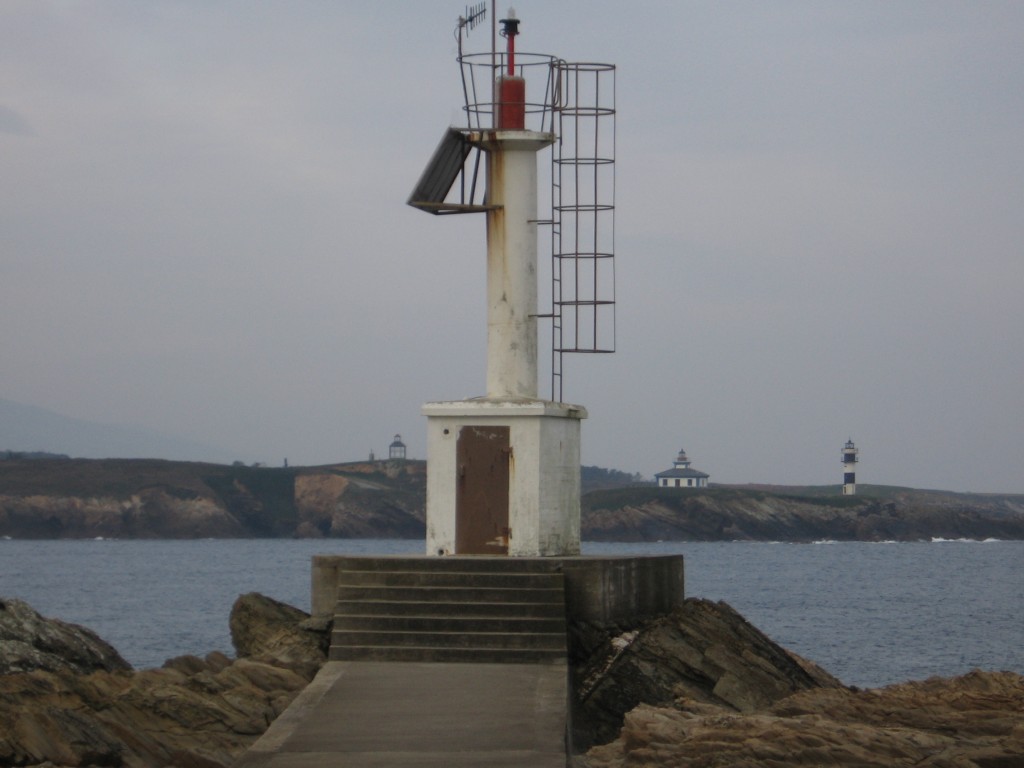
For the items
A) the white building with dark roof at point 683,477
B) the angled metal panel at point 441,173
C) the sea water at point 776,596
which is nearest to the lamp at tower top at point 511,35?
the angled metal panel at point 441,173

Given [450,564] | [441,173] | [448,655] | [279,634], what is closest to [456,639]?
[448,655]

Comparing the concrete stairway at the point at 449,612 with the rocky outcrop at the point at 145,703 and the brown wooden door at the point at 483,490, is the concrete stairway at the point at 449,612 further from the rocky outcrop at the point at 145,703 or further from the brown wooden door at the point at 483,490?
the brown wooden door at the point at 483,490

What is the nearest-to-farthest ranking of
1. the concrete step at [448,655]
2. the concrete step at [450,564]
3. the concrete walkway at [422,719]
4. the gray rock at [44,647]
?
the concrete walkway at [422,719] < the concrete step at [448,655] < the gray rock at [44,647] < the concrete step at [450,564]

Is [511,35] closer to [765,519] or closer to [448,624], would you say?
[448,624]

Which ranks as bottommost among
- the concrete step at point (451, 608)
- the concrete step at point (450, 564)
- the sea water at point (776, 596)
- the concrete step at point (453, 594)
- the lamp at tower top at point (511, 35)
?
the sea water at point (776, 596)

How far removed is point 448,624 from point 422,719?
8.28ft

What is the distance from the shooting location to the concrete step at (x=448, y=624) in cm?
1324

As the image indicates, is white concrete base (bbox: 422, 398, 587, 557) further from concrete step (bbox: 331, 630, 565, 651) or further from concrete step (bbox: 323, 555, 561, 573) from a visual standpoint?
concrete step (bbox: 331, 630, 565, 651)

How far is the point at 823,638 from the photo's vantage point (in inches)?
1423

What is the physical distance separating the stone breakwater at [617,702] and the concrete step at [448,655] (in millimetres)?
457

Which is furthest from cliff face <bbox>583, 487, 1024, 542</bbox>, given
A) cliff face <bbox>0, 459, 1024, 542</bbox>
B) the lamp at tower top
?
the lamp at tower top

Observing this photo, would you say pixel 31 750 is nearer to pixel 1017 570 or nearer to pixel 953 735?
pixel 953 735

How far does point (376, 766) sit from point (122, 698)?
9.60ft

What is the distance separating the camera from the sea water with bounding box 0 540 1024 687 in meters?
32.8
